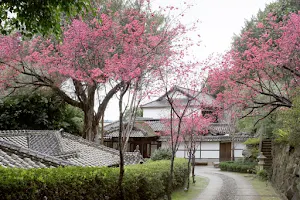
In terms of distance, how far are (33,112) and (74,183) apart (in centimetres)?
1699

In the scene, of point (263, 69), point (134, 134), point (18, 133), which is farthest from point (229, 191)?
point (134, 134)

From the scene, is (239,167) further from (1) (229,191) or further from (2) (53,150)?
(2) (53,150)

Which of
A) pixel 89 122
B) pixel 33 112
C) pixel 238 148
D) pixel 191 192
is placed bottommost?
pixel 191 192

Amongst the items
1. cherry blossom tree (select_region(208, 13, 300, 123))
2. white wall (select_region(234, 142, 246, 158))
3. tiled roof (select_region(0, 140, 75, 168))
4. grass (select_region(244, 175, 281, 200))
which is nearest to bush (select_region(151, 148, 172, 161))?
grass (select_region(244, 175, 281, 200))

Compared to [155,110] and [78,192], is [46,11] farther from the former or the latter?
[155,110]

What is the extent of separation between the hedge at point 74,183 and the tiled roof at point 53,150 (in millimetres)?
2136

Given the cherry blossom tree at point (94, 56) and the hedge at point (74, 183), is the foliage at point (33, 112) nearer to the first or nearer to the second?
the cherry blossom tree at point (94, 56)

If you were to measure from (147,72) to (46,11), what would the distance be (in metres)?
5.42

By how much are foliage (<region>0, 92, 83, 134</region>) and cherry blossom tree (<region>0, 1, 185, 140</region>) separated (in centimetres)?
248

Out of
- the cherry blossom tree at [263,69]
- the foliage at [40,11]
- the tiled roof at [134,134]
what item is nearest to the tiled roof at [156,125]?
the tiled roof at [134,134]

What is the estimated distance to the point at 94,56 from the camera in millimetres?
14781

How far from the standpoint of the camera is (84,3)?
626cm

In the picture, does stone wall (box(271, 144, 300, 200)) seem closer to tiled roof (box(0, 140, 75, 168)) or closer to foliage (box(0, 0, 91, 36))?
tiled roof (box(0, 140, 75, 168))

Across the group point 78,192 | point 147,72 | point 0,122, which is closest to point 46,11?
point 78,192
